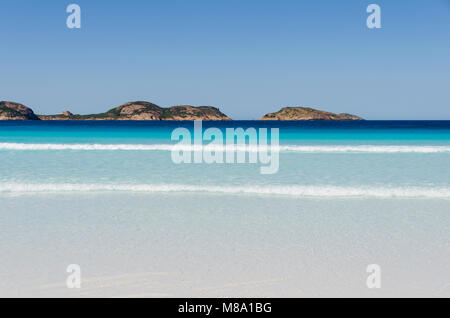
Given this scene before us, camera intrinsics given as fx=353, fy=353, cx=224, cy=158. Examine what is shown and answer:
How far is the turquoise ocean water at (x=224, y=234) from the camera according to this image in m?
3.89

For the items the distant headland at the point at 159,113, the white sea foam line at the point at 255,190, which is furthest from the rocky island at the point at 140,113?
the white sea foam line at the point at 255,190

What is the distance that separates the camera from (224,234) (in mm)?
5512

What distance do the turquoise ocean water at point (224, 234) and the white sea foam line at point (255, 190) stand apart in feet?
0.09

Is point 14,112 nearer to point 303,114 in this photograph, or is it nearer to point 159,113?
point 159,113

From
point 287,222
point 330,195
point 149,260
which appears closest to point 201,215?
point 287,222

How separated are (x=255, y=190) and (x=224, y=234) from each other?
3573mm

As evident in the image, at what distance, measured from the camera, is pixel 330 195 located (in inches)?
334

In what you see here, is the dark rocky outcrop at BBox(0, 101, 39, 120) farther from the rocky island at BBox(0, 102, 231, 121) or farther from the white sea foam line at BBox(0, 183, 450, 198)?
the white sea foam line at BBox(0, 183, 450, 198)

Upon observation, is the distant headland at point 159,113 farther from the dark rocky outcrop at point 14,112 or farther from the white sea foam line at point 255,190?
the white sea foam line at point 255,190

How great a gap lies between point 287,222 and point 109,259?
3073 millimetres

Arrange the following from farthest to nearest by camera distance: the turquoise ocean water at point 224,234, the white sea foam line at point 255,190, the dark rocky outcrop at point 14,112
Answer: the dark rocky outcrop at point 14,112, the white sea foam line at point 255,190, the turquoise ocean water at point 224,234

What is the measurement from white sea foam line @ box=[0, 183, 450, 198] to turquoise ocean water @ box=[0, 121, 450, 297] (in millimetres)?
27

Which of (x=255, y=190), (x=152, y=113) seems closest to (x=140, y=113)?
(x=152, y=113)
